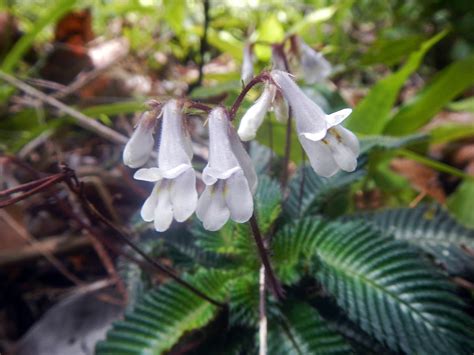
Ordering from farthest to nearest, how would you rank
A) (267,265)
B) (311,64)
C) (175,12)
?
(175,12) < (311,64) < (267,265)

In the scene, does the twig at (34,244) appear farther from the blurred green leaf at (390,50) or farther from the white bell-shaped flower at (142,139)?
the blurred green leaf at (390,50)

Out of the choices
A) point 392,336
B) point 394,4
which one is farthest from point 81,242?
point 394,4

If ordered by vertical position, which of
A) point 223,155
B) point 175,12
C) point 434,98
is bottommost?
point 223,155

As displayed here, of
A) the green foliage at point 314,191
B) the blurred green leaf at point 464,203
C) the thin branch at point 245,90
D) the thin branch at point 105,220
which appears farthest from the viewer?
the blurred green leaf at point 464,203

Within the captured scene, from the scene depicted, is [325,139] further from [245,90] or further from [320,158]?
[245,90]

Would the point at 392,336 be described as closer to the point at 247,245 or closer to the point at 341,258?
the point at 341,258

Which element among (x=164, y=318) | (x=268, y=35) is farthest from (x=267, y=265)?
(x=268, y=35)

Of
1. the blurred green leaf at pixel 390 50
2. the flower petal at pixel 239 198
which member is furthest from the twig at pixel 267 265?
the blurred green leaf at pixel 390 50
